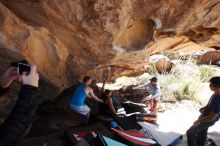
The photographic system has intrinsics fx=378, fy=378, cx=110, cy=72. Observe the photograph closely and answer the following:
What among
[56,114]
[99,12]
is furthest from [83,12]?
[56,114]

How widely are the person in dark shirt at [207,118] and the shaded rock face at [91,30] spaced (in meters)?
1.74

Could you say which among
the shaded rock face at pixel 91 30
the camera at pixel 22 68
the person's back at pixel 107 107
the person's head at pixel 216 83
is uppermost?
the shaded rock face at pixel 91 30

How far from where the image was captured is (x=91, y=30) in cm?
687

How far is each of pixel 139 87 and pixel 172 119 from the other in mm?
2248

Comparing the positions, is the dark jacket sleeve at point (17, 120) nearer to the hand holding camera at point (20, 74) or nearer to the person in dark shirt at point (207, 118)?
the hand holding camera at point (20, 74)

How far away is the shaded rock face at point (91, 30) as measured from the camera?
21.2ft

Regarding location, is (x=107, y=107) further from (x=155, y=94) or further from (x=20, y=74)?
(x=20, y=74)

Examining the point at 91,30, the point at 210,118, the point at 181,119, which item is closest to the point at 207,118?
the point at 210,118

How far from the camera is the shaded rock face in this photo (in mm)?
6449

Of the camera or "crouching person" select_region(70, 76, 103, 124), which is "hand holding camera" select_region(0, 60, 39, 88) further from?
"crouching person" select_region(70, 76, 103, 124)

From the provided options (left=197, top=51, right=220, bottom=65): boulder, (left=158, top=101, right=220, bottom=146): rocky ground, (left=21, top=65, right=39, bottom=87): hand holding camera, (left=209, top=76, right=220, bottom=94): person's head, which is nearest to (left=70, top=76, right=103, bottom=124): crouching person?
(left=158, top=101, right=220, bottom=146): rocky ground

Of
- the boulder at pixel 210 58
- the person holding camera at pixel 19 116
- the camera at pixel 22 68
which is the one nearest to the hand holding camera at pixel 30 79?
the person holding camera at pixel 19 116

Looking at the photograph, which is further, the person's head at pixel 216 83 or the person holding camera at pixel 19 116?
the person's head at pixel 216 83

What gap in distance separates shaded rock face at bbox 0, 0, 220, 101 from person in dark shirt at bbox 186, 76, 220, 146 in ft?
5.72
